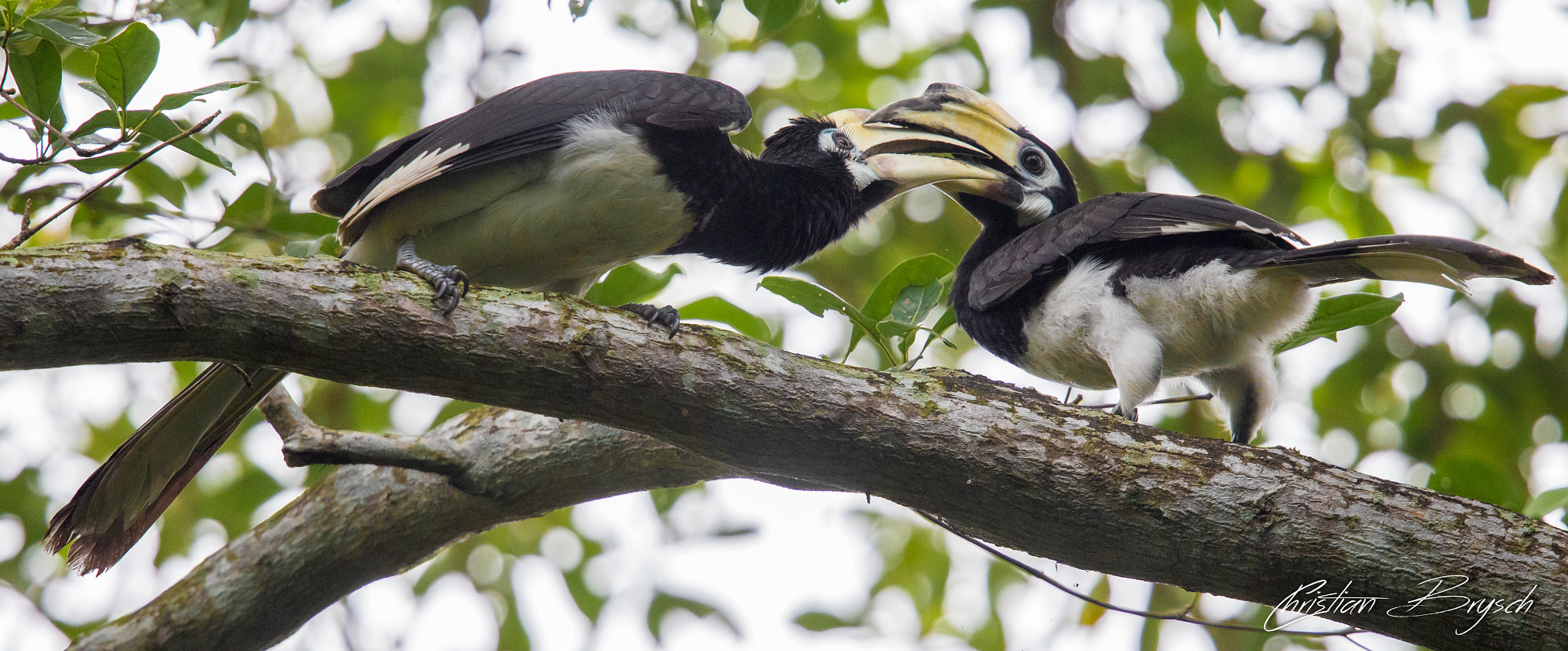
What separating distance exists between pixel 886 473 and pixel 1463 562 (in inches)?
46.3

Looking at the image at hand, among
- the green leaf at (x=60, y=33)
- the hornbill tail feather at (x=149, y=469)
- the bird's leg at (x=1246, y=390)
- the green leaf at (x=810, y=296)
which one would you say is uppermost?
the bird's leg at (x=1246, y=390)

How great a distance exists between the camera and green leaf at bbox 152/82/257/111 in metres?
2.36

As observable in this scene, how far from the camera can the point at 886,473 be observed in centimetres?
245

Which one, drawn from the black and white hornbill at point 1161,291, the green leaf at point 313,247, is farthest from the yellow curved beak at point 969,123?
the green leaf at point 313,247

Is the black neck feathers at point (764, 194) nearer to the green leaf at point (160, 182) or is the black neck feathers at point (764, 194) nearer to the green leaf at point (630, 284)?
the green leaf at point (630, 284)

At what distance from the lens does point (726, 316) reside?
3344 millimetres

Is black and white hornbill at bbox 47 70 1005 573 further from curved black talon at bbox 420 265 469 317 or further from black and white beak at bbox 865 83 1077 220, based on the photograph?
black and white beak at bbox 865 83 1077 220

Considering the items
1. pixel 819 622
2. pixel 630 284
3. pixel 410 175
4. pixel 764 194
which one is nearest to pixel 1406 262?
pixel 764 194

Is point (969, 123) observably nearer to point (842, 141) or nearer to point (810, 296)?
point (842, 141)

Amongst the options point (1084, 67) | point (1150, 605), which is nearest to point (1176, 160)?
point (1084, 67)

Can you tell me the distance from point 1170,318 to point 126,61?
2.75m

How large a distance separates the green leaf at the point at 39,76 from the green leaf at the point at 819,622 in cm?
299

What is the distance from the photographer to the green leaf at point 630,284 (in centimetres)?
324

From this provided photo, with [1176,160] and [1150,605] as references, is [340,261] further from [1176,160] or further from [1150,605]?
[1176,160]
